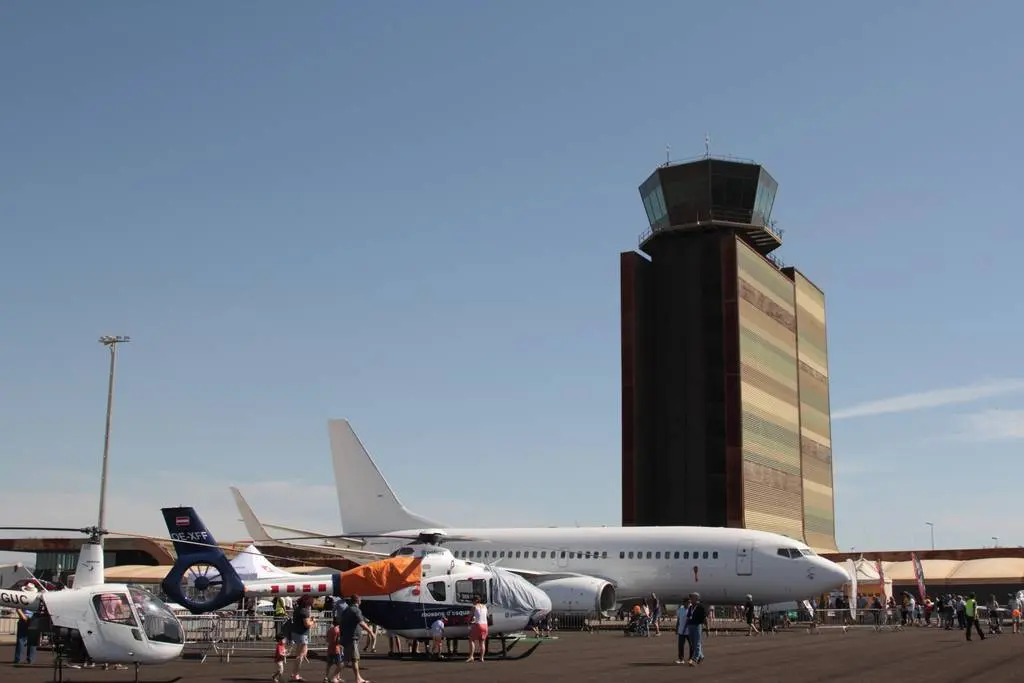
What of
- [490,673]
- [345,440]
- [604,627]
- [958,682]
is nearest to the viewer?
[958,682]

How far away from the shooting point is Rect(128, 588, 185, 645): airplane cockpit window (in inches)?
871

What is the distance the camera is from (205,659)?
29.1 metres

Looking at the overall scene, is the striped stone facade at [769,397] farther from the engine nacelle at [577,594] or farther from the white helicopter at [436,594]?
the white helicopter at [436,594]

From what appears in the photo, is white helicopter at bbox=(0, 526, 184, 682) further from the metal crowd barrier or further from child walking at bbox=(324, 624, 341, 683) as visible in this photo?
the metal crowd barrier

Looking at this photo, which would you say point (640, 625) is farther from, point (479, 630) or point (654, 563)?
point (479, 630)

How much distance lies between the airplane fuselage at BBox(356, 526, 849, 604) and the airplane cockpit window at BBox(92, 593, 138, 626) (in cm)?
2710

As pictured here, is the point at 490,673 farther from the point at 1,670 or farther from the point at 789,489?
the point at 789,489

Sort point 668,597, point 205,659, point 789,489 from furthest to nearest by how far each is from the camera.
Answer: point 789,489 < point 668,597 < point 205,659

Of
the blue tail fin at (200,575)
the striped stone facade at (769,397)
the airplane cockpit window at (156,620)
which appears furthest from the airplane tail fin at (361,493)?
the striped stone facade at (769,397)

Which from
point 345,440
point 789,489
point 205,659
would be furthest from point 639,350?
point 205,659

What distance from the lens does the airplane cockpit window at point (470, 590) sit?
29312 millimetres

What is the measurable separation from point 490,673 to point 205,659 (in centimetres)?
987

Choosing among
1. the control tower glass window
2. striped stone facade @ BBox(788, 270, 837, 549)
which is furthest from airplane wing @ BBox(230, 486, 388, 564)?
striped stone facade @ BBox(788, 270, 837, 549)

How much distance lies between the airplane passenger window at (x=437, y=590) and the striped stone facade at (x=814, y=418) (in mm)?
89953
